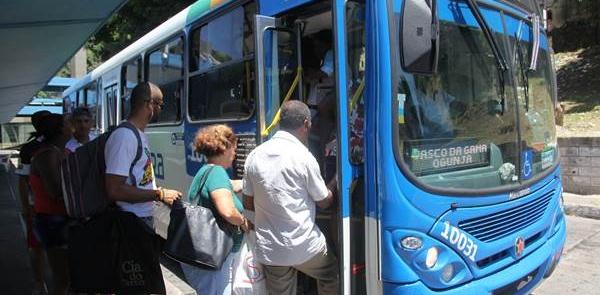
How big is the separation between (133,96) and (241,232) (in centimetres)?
109

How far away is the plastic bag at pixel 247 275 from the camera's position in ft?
11.2

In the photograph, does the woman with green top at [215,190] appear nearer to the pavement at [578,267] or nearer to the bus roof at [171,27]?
the bus roof at [171,27]

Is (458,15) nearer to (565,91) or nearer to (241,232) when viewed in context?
(241,232)

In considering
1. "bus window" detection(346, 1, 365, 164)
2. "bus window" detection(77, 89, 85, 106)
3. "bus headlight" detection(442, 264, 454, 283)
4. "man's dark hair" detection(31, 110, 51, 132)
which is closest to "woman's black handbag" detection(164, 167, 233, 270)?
"bus window" detection(346, 1, 365, 164)

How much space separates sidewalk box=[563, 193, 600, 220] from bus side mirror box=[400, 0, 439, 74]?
6.59 metres

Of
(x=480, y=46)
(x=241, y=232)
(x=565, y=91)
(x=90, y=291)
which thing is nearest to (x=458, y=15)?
(x=480, y=46)

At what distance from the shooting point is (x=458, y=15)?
134 inches

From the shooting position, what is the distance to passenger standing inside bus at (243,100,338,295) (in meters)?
3.12

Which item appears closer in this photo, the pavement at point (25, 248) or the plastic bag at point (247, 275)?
the plastic bag at point (247, 275)

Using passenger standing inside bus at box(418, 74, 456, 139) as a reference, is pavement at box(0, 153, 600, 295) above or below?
below

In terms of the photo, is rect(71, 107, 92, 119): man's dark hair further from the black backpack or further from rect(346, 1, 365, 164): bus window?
rect(346, 1, 365, 164): bus window

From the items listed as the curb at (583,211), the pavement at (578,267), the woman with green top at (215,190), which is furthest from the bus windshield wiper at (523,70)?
the curb at (583,211)

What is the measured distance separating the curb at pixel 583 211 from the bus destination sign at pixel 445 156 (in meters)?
5.80

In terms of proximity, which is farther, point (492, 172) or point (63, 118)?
point (63, 118)
